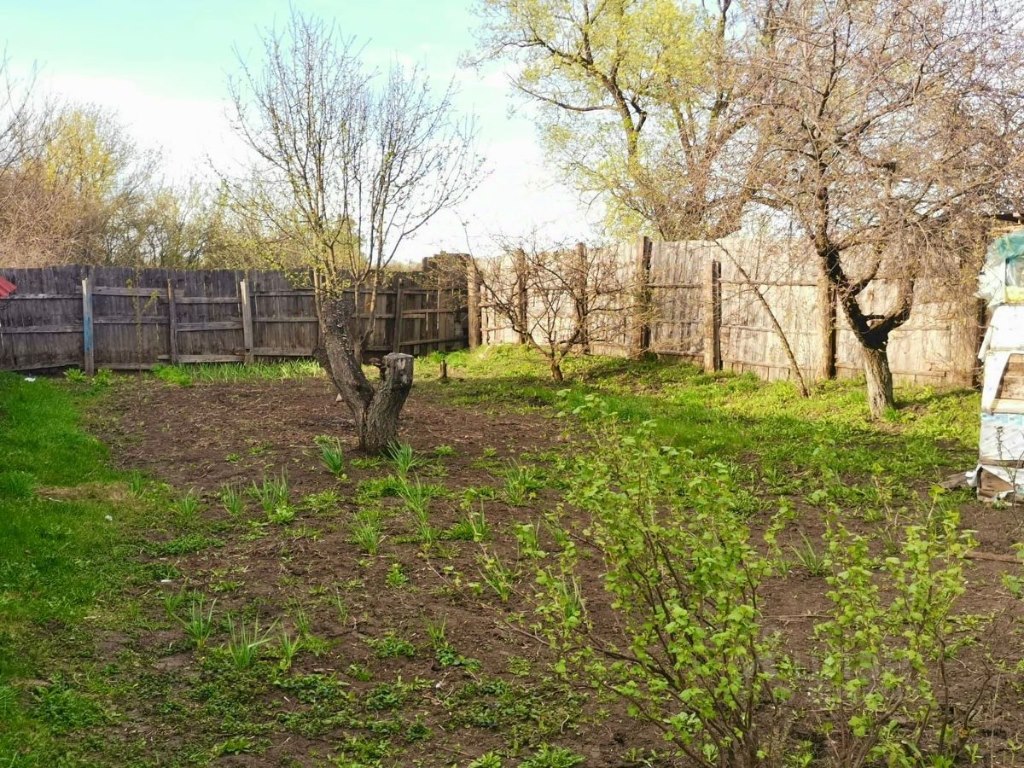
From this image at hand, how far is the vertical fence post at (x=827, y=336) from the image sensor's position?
505 inches

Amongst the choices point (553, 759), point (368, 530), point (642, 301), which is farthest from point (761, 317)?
point (553, 759)

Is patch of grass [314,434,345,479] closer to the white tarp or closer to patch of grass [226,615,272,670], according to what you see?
patch of grass [226,615,272,670]

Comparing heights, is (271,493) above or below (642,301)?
below

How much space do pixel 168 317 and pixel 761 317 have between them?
10.7 m

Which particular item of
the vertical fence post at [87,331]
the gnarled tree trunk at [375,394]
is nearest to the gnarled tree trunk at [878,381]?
the gnarled tree trunk at [375,394]

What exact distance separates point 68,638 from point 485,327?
52.2 feet

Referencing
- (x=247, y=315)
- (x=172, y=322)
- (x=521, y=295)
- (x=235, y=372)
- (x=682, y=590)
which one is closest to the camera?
(x=682, y=590)

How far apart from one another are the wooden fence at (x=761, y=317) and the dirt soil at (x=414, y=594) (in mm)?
4376

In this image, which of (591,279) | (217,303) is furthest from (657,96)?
(217,303)

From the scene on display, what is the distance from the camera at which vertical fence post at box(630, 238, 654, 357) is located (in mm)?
15539

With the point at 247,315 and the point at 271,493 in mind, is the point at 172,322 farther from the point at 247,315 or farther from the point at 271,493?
the point at 271,493

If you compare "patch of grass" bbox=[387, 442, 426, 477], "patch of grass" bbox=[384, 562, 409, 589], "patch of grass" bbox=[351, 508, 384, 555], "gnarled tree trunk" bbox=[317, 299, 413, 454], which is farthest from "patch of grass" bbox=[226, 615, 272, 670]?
"gnarled tree trunk" bbox=[317, 299, 413, 454]

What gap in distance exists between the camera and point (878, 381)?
442 inches

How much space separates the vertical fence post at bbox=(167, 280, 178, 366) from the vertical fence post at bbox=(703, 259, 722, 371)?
380 inches
